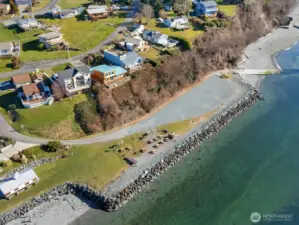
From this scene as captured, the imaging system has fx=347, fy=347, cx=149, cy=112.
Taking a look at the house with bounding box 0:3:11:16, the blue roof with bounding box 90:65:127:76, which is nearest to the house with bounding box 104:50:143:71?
the blue roof with bounding box 90:65:127:76

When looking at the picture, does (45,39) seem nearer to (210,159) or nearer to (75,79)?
(75,79)

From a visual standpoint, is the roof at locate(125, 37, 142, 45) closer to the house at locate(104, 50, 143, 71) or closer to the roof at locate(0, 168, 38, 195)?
the house at locate(104, 50, 143, 71)

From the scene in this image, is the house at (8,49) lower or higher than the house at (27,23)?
lower

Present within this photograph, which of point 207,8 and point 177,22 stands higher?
point 207,8

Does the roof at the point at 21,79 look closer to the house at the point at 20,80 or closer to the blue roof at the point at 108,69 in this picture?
the house at the point at 20,80

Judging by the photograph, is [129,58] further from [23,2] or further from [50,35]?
[23,2]

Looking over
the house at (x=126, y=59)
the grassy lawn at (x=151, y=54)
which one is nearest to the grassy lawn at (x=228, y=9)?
the grassy lawn at (x=151, y=54)

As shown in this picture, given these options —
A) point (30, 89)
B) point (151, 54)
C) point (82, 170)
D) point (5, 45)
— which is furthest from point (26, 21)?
point (82, 170)
